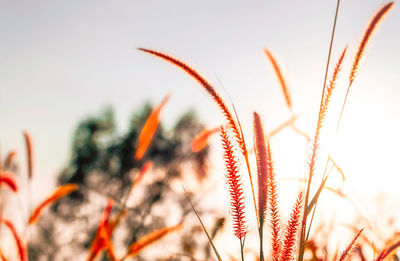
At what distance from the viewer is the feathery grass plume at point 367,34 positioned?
37.5 inches

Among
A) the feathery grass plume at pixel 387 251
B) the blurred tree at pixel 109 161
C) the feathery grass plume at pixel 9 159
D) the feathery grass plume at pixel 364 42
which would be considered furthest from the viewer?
the blurred tree at pixel 109 161

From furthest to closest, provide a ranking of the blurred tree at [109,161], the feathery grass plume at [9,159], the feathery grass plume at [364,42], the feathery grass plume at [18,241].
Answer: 1. the blurred tree at [109,161]
2. the feathery grass plume at [9,159]
3. the feathery grass plume at [18,241]
4. the feathery grass plume at [364,42]

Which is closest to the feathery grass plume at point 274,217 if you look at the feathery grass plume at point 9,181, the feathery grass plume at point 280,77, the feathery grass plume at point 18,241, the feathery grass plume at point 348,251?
the feathery grass plume at point 348,251

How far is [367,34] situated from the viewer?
3.18ft

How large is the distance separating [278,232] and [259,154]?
0.18 metres

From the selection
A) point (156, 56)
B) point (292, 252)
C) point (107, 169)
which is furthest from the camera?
point (107, 169)

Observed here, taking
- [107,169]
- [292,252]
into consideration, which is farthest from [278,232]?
[107,169]

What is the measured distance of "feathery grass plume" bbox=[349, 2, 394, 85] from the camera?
95 centimetres

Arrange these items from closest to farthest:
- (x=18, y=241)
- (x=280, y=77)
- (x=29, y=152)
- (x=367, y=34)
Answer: (x=367, y=34) → (x=18, y=241) → (x=280, y=77) → (x=29, y=152)

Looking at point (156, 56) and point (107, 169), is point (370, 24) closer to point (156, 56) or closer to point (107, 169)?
point (156, 56)

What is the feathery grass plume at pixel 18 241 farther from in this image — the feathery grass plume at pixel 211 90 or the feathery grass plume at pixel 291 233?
the feathery grass plume at pixel 291 233

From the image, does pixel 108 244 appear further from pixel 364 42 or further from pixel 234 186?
pixel 364 42

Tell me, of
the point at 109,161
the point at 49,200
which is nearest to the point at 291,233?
the point at 49,200

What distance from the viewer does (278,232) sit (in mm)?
831
